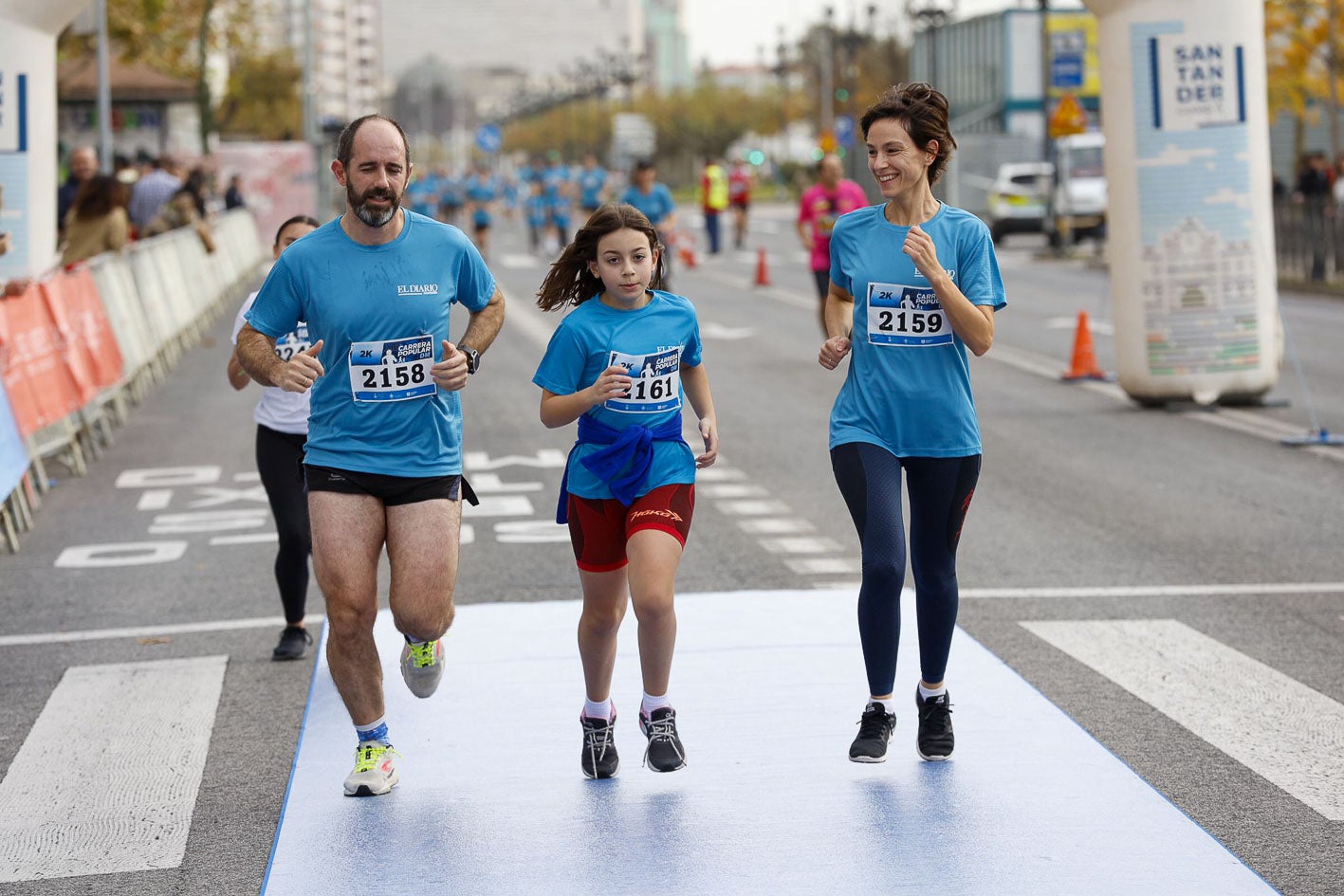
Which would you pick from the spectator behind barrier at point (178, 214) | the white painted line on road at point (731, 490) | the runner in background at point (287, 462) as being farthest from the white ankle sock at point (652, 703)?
the spectator behind barrier at point (178, 214)

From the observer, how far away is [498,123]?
177 metres

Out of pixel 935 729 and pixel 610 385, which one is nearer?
pixel 610 385

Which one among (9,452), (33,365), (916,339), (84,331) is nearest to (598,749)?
(916,339)

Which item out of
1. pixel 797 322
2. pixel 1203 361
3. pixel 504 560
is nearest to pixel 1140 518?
pixel 504 560

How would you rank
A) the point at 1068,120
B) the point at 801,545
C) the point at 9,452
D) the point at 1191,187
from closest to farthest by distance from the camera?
the point at 801,545
the point at 9,452
the point at 1191,187
the point at 1068,120

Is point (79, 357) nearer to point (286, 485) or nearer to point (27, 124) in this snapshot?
point (27, 124)

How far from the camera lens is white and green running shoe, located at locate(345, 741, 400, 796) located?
5742mm

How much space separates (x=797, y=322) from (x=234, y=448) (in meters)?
11.4

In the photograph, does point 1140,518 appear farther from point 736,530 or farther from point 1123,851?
point 1123,851

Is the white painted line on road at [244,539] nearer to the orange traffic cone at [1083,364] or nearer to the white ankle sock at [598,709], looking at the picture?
the white ankle sock at [598,709]

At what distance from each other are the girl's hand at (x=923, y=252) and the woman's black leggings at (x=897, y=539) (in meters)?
0.54

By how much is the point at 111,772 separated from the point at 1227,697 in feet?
12.1

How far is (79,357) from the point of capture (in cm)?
1406

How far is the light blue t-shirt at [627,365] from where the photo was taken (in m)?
5.45
